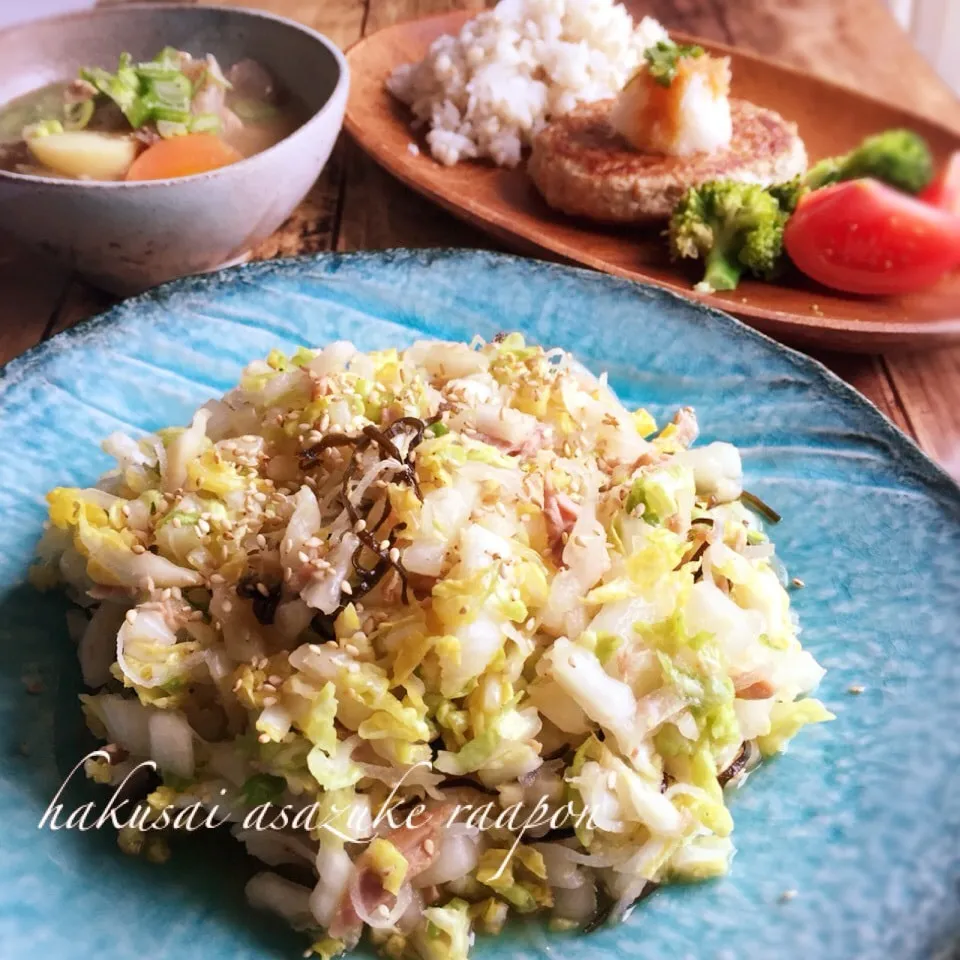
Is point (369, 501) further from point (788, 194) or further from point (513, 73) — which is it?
point (513, 73)

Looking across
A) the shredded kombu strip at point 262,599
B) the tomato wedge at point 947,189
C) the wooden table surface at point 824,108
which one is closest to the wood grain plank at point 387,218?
the wooden table surface at point 824,108

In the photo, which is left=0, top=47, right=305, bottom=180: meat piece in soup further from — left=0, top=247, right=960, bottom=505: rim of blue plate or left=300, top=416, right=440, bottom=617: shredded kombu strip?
left=300, top=416, right=440, bottom=617: shredded kombu strip

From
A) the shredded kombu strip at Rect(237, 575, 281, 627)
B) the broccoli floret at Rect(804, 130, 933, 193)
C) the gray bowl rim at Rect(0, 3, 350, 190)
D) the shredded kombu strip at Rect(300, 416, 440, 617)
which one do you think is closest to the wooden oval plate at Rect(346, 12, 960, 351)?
the broccoli floret at Rect(804, 130, 933, 193)

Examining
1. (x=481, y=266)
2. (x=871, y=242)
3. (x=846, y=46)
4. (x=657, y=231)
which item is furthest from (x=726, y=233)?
(x=846, y=46)

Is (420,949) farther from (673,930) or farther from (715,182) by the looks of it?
(715,182)


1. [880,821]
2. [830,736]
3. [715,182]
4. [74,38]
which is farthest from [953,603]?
[74,38]

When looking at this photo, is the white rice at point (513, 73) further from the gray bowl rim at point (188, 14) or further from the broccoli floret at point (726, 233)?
the broccoli floret at point (726, 233)
